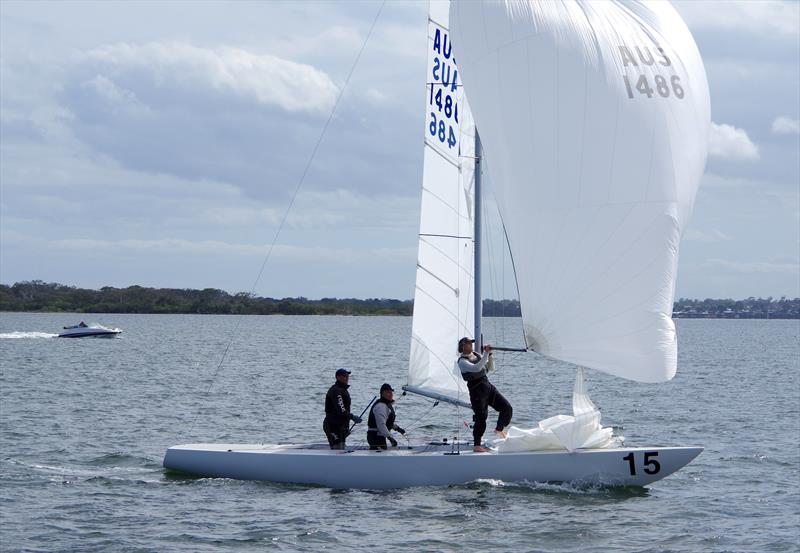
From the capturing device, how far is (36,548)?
12703mm

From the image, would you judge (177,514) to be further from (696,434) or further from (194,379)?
(194,379)

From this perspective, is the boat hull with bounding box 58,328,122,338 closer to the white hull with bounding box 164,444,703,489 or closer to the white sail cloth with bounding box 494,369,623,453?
the white hull with bounding box 164,444,703,489

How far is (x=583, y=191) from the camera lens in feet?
46.2

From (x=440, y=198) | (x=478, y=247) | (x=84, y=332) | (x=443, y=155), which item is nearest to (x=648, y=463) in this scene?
(x=478, y=247)

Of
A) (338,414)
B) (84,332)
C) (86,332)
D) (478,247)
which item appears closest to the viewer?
(338,414)

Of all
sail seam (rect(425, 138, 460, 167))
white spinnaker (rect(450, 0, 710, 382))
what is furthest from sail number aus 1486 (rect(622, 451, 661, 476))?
sail seam (rect(425, 138, 460, 167))

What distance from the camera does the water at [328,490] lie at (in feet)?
44.2

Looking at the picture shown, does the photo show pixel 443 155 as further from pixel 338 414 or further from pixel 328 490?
pixel 328 490

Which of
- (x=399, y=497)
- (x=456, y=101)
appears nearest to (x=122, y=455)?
(x=399, y=497)

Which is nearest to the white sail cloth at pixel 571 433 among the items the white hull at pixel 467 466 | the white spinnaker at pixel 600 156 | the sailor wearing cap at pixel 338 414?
the white hull at pixel 467 466

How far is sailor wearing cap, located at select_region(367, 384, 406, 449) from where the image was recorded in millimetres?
15633

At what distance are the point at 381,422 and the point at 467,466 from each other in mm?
1368

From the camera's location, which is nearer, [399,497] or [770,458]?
[399,497]

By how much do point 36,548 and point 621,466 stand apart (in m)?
7.46
